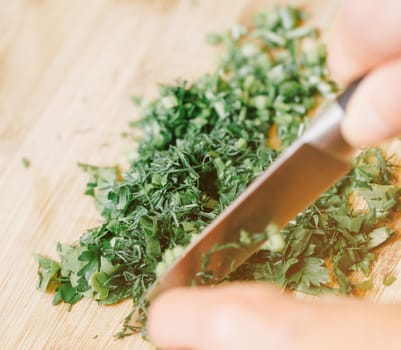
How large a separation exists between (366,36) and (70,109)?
1230 millimetres

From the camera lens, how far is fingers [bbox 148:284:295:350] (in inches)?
51.8

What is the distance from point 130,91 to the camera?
2314mm

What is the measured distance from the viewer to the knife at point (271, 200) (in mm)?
1495

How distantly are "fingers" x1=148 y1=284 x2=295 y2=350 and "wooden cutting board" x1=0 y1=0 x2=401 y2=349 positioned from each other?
369 mm

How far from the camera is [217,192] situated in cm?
192

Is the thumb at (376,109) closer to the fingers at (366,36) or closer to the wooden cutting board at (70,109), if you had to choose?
the fingers at (366,36)

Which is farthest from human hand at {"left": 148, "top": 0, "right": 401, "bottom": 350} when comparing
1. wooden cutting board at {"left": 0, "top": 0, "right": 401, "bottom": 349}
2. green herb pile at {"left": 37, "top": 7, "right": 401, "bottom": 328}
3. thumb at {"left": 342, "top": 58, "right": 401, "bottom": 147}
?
wooden cutting board at {"left": 0, "top": 0, "right": 401, "bottom": 349}

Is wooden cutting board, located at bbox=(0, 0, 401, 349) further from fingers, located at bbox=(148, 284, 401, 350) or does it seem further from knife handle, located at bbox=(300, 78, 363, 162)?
Answer: knife handle, located at bbox=(300, 78, 363, 162)

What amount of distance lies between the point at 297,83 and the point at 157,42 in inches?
24.6

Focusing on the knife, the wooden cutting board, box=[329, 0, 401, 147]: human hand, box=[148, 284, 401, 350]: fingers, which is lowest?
box=[148, 284, 401, 350]: fingers

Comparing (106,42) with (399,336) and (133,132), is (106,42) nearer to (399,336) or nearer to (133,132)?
(133,132)

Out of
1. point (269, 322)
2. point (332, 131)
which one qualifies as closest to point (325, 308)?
point (269, 322)

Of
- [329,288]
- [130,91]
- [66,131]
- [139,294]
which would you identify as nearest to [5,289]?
[139,294]

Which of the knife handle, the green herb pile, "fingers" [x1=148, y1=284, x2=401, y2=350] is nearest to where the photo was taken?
"fingers" [x1=148, y1=284, x2=401, y2=350]
